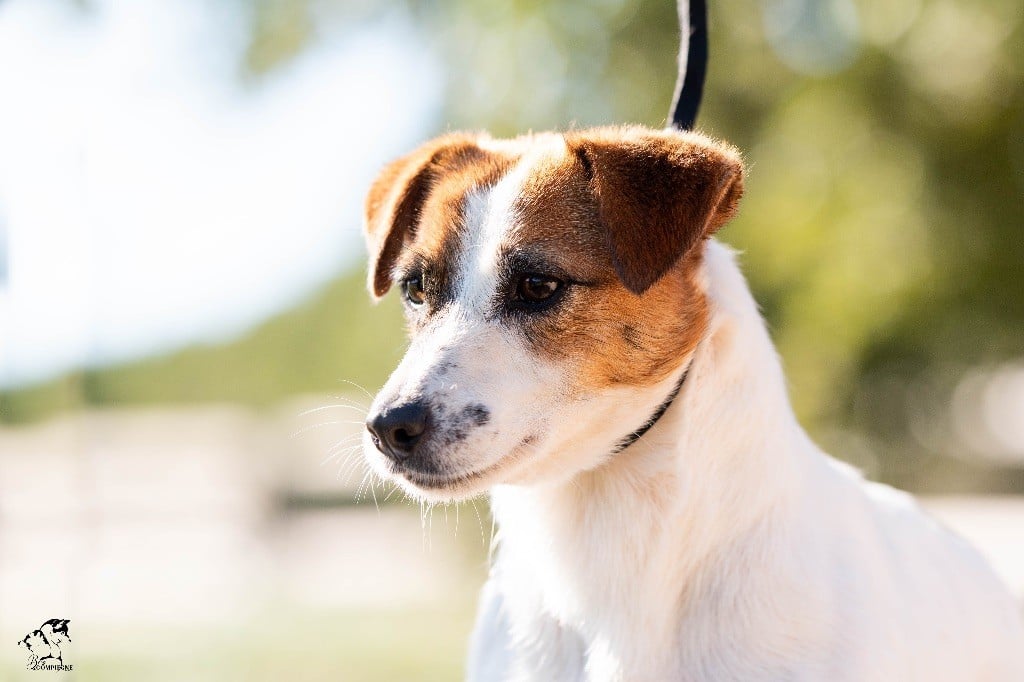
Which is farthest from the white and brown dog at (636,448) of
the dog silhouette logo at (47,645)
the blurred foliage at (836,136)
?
the blurred foliage at (836,136)

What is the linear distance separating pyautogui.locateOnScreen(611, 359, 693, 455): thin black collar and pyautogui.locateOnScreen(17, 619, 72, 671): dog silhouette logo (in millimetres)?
1945

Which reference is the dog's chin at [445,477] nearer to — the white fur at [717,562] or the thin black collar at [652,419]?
the white fur at [717,562]

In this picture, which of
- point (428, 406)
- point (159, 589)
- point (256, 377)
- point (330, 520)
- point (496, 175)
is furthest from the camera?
point (330, 520)

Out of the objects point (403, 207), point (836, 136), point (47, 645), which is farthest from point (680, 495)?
point (836, 136)

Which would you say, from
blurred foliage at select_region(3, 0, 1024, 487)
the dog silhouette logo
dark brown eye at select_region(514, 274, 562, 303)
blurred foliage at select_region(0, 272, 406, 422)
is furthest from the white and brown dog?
blurred foliage at select_region(3, 0, 1024, 487)

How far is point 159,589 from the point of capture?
252 inches

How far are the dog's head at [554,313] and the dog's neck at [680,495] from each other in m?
0.07

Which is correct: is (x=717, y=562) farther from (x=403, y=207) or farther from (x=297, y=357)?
(x=297, y=357)

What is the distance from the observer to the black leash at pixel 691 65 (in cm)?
309

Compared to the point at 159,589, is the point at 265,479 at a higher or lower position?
lower

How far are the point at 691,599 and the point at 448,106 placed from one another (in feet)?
27.1

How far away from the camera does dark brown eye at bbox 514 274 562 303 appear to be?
8.32 ft

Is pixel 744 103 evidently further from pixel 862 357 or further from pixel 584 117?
pixel 862 357

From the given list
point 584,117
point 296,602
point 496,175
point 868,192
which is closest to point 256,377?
point 296,602
